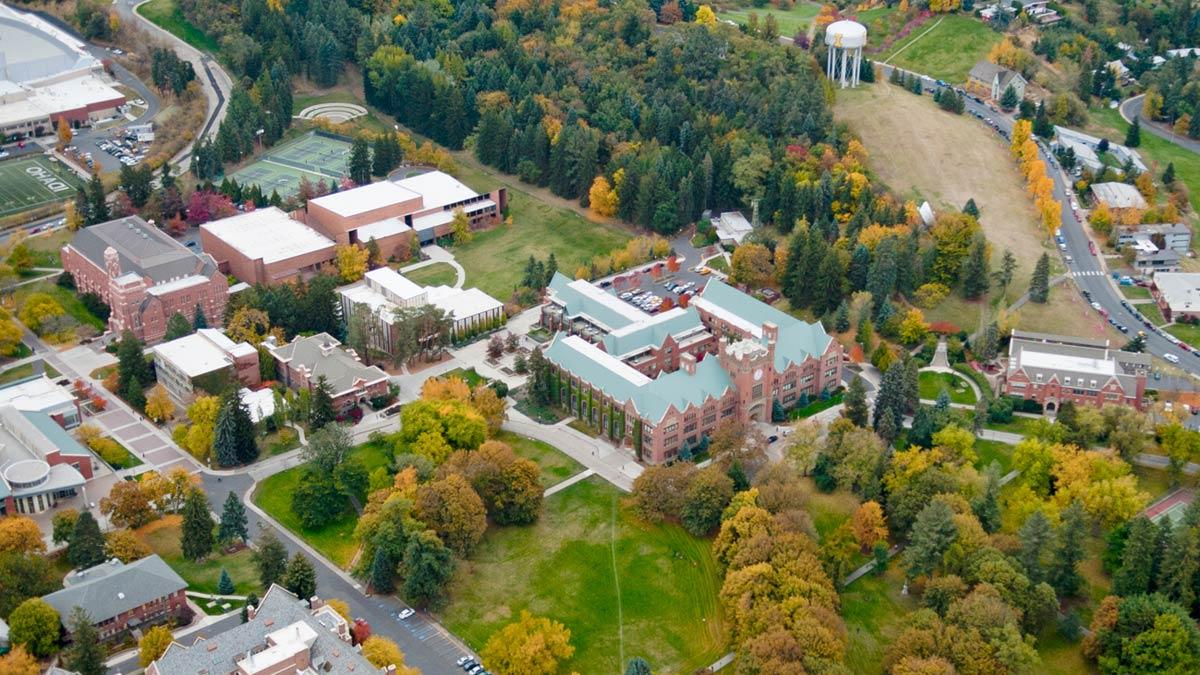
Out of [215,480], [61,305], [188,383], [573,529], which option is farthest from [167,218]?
[573,529]

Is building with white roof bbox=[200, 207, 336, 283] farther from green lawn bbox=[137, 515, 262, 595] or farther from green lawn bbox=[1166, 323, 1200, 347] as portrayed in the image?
green lawn bbox=[1166, 323, 1200, 347]

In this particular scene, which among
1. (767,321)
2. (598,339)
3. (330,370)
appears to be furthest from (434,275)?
(767,321)

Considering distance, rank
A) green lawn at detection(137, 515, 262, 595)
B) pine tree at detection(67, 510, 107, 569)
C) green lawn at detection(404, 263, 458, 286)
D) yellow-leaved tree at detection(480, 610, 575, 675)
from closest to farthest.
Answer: yellow-leaved tree at detection(480, 610, 575, 675) → pine tree at detection(67, 510, 107, 569) → green lawn at detection(137, 515, 262, 595) → green lawn at detection(404, 263, 458, 286)

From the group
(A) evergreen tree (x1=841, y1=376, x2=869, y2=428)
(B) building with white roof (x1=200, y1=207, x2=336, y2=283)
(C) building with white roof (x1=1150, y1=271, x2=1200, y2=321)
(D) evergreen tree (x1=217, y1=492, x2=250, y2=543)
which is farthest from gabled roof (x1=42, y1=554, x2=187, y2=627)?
(C) building with white roof (x1=1150, y1=271, x2=1200, y2=321)

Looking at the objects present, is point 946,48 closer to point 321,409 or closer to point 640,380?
point 640,380

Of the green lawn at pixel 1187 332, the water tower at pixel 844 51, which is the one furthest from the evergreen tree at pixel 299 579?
the water tower at pixel 844 51

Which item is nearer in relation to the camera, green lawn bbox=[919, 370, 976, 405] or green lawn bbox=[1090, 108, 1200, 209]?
green lawn bbox=[919, 370, 976, 405]
